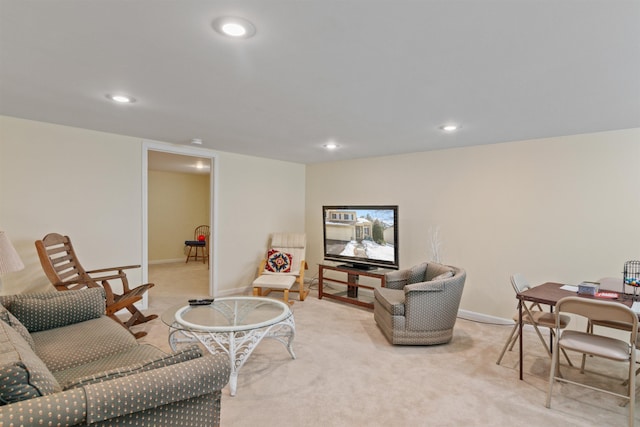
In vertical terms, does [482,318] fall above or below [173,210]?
below

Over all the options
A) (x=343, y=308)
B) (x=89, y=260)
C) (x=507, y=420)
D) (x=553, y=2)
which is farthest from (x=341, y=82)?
(x=89, y=260)

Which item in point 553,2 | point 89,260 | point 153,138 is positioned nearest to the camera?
point 553,2

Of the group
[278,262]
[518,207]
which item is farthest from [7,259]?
[518,207]

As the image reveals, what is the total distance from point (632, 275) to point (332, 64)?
10.8ft

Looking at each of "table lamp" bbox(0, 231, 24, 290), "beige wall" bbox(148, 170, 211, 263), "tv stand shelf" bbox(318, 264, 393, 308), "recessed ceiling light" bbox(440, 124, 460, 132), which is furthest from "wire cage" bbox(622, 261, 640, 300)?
"beige wall" bbox(148, 170, 211, 263)

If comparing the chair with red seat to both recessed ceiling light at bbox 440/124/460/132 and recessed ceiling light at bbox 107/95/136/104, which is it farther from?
recessed ceiling light at bbox 440/124/460/132

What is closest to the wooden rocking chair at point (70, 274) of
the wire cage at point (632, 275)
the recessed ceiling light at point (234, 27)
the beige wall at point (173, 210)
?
the recessed ceiling light at point (234, 27)

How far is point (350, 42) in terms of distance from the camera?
171 cm

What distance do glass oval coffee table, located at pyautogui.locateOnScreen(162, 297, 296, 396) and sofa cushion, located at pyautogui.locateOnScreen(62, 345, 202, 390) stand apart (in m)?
0.96

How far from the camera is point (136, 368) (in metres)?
1.33

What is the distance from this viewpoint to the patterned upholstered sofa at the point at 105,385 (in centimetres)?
109

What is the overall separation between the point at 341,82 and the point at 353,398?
2.19m

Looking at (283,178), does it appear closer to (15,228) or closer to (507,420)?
(15,228)

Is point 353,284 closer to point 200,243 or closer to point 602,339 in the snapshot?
point 602,339
